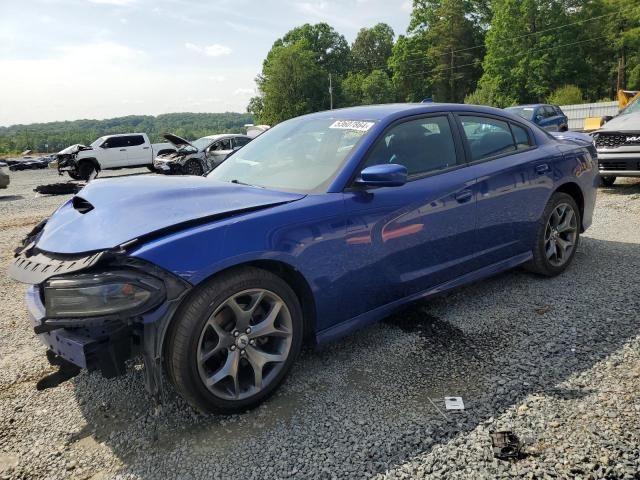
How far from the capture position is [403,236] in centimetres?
304

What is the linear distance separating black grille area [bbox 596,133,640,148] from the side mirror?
6.70 m

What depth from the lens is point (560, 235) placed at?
4363 millimetres

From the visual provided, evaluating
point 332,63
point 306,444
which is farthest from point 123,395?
→ point 332,63

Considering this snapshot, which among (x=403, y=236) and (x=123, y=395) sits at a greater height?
(x=403, y=236)

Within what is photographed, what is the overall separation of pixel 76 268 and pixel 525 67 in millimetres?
54760

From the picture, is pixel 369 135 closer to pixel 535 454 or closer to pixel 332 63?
pixel 535 454

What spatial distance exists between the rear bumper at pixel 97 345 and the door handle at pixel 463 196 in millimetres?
2244

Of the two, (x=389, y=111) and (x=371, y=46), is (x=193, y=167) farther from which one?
(x=371, y=46)

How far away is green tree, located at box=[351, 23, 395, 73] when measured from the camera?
84125 mm

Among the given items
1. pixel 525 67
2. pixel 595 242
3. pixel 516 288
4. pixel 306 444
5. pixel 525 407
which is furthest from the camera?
pixel 525 67

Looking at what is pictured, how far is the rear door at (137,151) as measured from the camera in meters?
21.0

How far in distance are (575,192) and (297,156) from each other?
2.77 meters

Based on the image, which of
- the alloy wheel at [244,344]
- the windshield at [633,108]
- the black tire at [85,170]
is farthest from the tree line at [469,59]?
the alloy wheel at [244,344]

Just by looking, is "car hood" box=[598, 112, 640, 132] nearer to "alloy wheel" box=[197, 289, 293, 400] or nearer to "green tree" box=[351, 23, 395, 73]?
"alloy wheel" box=[197, 289, 293, 400]
